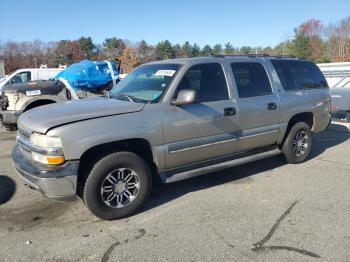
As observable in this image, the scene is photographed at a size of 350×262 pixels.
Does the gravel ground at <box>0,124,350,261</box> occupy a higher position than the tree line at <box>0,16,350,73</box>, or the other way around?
the tree line at <box>0,16,350,73</box>

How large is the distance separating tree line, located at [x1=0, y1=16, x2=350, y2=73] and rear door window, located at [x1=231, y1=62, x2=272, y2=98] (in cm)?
5870

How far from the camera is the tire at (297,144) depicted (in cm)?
628

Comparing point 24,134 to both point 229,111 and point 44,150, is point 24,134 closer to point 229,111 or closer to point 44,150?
point 44,150

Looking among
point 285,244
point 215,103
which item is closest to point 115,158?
point 215,103

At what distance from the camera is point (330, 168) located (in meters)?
6.32

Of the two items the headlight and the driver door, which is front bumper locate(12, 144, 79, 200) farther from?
the driver door

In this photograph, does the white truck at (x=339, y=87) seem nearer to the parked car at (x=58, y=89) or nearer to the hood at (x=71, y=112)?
the parked car at (x=58, y=89)

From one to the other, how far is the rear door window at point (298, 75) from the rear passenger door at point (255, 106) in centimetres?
43

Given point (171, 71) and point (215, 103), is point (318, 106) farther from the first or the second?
point (171, 71)

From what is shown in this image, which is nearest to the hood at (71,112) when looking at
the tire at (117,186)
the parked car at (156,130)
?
the parked car at (156,130)

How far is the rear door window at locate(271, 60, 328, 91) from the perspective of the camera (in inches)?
244

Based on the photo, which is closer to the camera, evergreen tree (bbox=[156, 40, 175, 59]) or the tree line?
the tree line

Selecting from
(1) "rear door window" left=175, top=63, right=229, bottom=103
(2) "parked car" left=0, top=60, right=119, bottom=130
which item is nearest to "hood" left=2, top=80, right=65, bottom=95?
(2) "parked car" left=0, top=60, right=119, bottom=130

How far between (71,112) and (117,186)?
1017 millimetres
